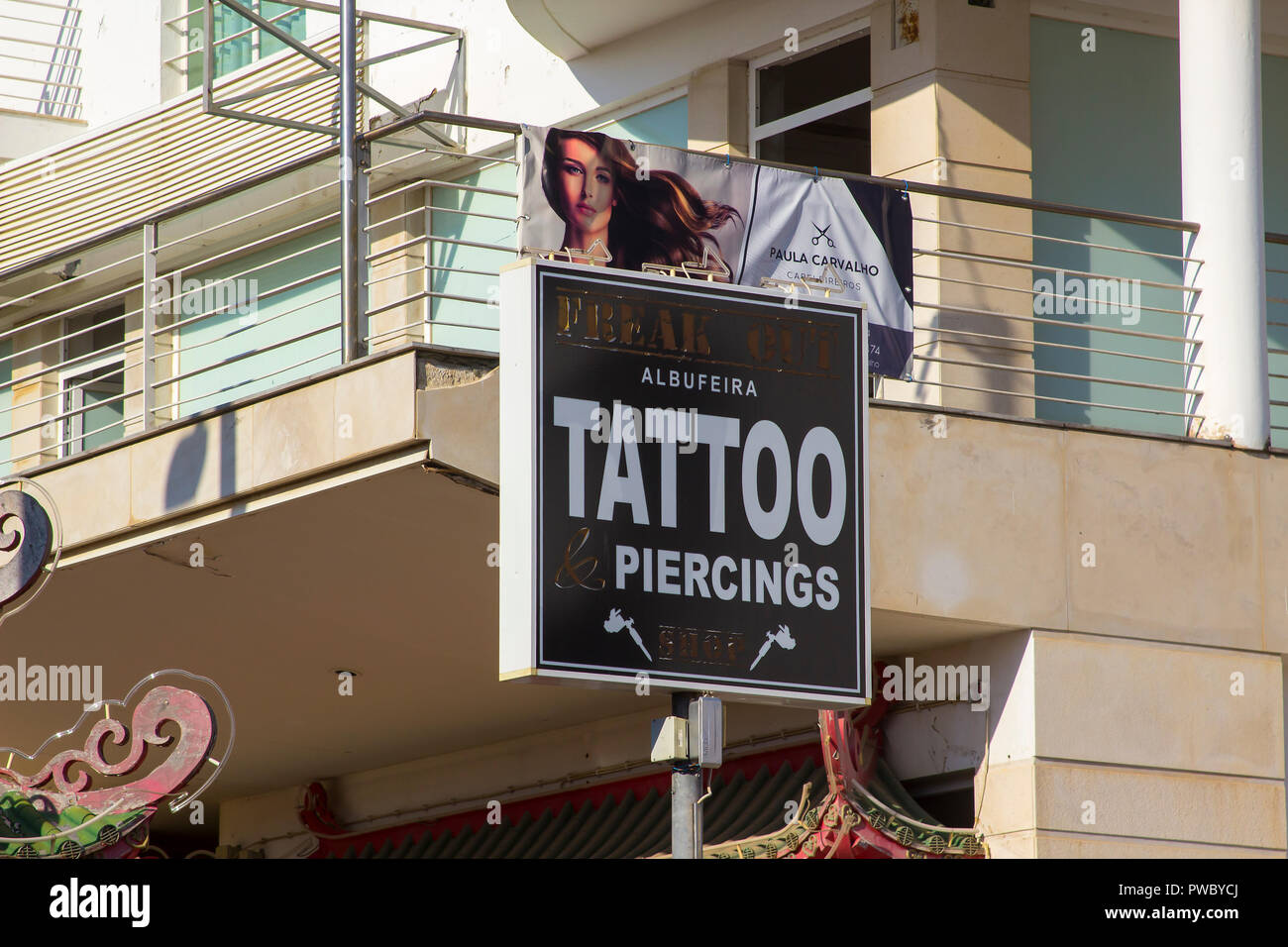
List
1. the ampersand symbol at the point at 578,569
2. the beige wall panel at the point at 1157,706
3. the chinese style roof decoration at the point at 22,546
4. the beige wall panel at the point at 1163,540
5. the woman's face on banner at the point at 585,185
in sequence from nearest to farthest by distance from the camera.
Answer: the ampersand symbol at the point at 578,569 < the chinese style roof decoration at the point at 22,546 < the woman's face on banner at the point at 585,185 < the beige wall panel at the point at 1157,706 < the beige wall panel at the point at 1163,540

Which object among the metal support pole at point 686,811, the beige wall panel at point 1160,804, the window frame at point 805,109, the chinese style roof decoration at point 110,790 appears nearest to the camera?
the metal support pole at point 686,811

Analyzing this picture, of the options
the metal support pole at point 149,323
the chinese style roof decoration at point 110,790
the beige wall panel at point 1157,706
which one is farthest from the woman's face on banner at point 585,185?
the beige wall panel at point 1157,706

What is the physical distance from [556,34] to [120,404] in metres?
7.16

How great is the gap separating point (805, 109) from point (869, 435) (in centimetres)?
516

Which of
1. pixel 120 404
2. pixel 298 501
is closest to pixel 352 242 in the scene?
pixel 298 501

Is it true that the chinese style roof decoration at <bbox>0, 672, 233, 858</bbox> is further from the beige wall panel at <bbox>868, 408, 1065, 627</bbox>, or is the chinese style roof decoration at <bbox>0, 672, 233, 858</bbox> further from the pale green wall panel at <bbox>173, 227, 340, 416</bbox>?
the pale green wall panel at <bbox>173, 227, 340, 416</bbox>

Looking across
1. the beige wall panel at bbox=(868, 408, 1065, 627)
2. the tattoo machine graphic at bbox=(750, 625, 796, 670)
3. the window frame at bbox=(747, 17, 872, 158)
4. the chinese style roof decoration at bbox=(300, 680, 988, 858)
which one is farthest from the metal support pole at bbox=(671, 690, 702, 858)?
the window frame at bbox=(747, 17, 872, 158)

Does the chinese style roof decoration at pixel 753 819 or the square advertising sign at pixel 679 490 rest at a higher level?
the square advertising sign at pixel 679 490

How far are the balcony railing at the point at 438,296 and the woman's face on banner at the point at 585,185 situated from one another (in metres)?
0.38

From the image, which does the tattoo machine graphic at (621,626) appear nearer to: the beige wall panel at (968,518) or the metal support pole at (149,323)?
the beige wall panel at (968,518)

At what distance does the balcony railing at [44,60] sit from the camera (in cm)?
2300

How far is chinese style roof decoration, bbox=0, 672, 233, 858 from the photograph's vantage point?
11211 mm
